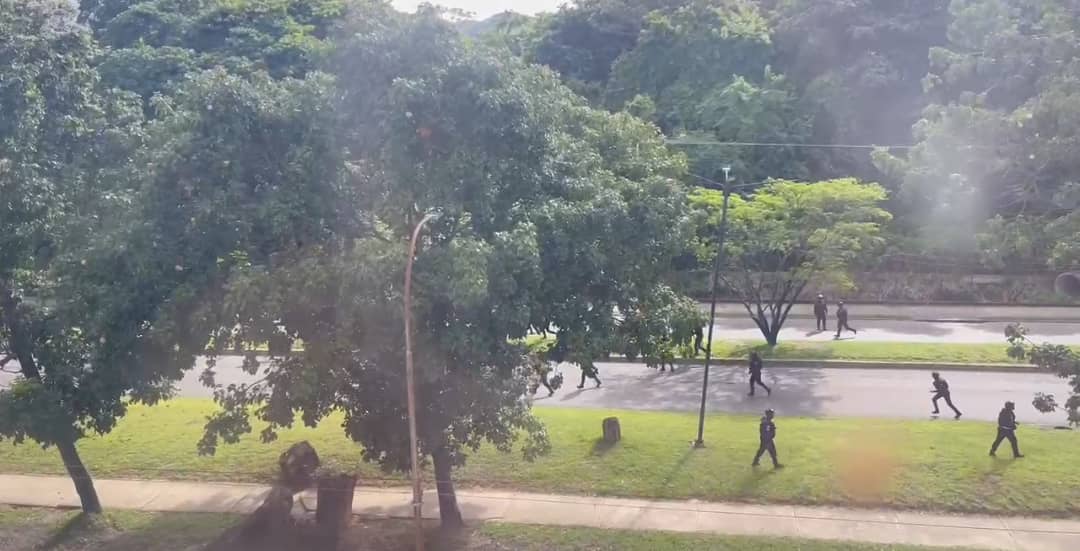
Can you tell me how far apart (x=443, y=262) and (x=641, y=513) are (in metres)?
6.28

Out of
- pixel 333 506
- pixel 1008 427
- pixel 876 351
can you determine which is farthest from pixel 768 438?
pixel 876 351

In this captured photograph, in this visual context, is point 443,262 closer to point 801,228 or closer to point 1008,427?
point 1008,427

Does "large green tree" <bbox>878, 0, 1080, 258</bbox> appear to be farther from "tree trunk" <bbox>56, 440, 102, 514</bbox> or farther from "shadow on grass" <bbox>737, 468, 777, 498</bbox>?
"tree trunk" <bbox>56, 440, 102, 514</bbox>

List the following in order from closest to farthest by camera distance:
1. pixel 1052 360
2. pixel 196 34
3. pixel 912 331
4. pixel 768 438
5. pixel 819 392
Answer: pixel 1052 360, pixel 768 438, pixel 819 392, pixel 912 331, pixel 196 34

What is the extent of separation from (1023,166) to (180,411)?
1742 centimetres

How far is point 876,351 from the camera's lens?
81.1 ft

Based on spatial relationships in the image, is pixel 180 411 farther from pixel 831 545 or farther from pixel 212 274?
pixel 831 545

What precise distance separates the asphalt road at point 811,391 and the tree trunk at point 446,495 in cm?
645

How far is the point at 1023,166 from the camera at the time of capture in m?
13.9

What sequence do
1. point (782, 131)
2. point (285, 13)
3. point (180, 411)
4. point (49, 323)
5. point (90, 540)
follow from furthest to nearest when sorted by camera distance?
point (285, 13) < point (782, 131) < point (180, 411) < point (90, 540) < point (49, 323)

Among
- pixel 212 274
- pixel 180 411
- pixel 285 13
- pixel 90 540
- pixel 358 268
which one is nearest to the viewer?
pixel 358 268

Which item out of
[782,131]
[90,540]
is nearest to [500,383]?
[90,540]

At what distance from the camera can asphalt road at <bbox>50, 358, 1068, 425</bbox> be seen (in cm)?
2014

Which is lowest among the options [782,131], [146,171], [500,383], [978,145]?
[500,383]
